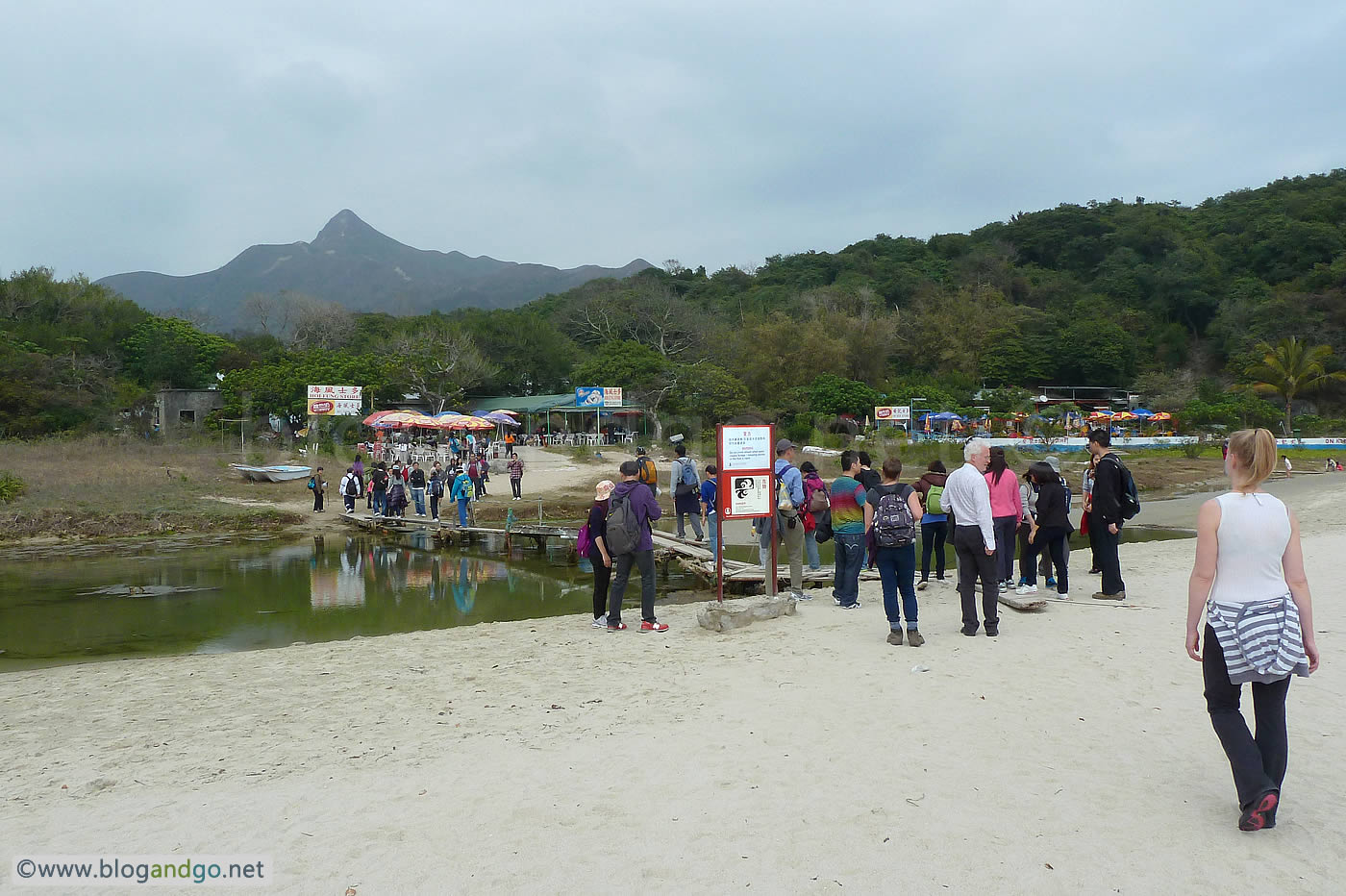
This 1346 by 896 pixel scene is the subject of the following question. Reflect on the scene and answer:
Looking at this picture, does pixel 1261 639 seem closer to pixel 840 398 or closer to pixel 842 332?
pixel 840 398

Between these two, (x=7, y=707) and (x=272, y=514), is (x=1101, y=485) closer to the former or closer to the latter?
(x=7, y=707)

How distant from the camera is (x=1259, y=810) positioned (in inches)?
130

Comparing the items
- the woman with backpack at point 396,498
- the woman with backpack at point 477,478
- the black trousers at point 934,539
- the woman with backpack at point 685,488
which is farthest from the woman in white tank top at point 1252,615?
the woman with backpack at point 477,478

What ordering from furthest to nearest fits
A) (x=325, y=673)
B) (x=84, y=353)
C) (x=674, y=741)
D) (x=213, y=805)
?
(x=84, y=353) < (x=325, y=673) < (x=674, y=741) < (x=213, y=805)

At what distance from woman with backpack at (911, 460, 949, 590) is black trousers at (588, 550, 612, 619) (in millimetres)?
3493

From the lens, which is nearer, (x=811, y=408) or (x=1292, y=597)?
(x=1292, y=597)

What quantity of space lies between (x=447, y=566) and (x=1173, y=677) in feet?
42.6

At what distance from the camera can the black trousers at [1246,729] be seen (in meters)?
3.26

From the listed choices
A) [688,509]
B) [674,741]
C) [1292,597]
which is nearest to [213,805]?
[674,741]

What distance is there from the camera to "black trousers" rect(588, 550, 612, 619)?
26.7ft

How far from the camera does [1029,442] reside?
129 ft

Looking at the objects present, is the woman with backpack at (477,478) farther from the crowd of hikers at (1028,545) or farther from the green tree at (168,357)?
the green tree at (168,357)

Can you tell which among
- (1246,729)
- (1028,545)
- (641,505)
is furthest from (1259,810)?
(1028,545)

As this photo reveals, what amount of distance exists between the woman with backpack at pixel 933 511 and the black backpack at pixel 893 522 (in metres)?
2.25
